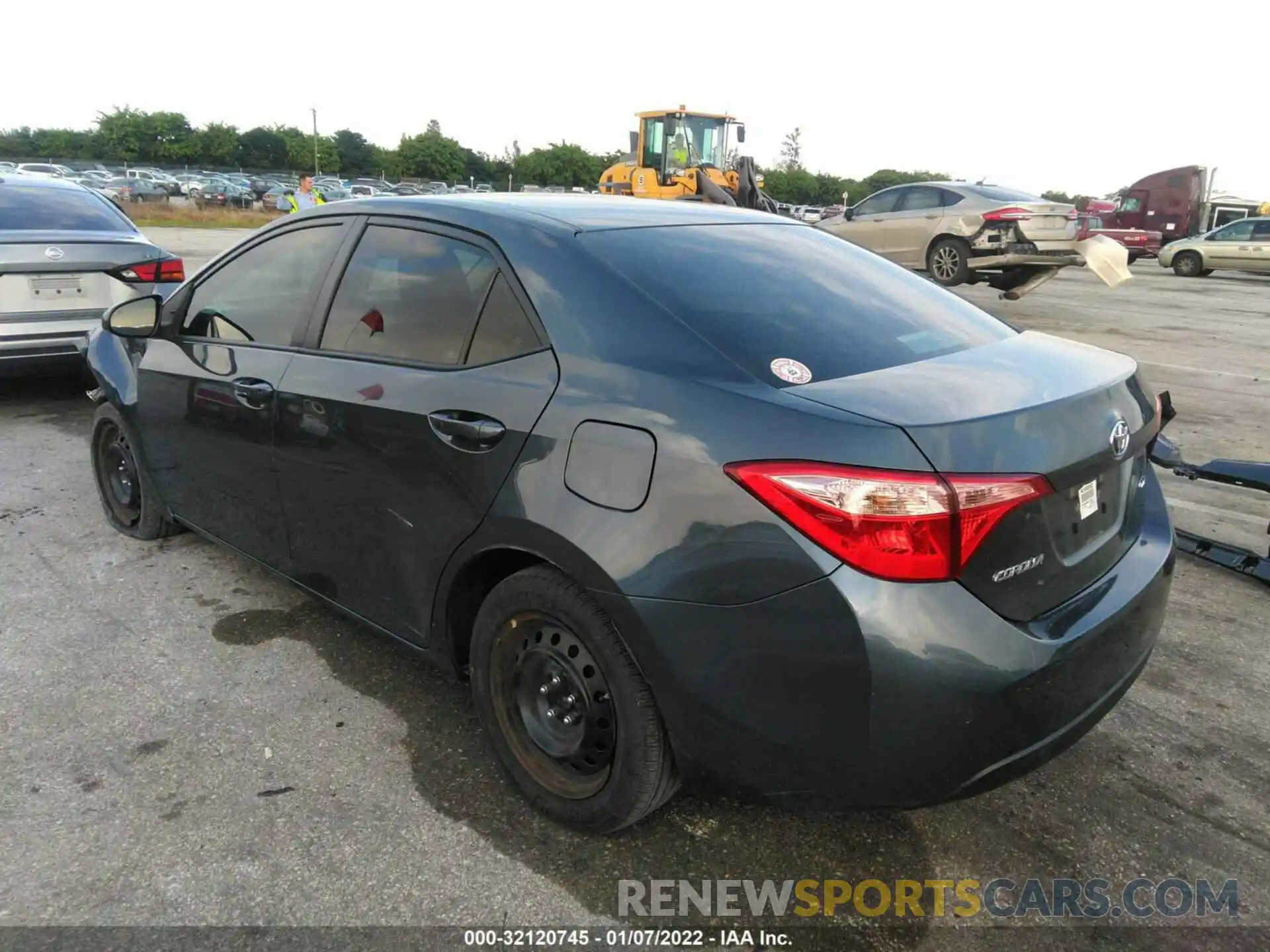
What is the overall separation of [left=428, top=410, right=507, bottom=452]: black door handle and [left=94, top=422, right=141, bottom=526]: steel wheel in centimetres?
247

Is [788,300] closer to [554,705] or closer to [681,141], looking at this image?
[554,705]

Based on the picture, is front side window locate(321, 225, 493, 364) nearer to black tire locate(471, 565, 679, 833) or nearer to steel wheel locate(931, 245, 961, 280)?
black tire locate(471, 565, 679, 833)

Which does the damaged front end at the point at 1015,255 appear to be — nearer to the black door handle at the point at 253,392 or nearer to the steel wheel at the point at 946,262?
the steel wheel at the point at 946,262

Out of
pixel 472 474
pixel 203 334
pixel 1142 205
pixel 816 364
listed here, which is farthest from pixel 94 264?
pixel 1142 205

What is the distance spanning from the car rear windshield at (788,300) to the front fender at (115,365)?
97.0 inches

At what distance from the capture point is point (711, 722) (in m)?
2.05

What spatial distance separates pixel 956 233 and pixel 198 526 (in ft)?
41.4

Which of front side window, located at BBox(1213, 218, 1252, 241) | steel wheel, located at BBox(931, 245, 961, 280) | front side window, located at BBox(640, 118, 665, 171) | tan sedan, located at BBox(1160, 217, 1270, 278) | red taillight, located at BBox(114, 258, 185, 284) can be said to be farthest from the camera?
front side window, located at BBox(1213, 218, 1252, 241)

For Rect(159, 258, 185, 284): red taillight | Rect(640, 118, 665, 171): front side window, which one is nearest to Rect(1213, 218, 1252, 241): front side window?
Rect(640, 118, 665, 171): front side window

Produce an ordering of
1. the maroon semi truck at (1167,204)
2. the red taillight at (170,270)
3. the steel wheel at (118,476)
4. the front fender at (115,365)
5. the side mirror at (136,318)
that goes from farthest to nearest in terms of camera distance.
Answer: the maroon semi truck at (1167,204) → the red taillight at (170,270) → the steel wheel at (118,476) → the front fender at (115,365) → the side mirror at (136,318)

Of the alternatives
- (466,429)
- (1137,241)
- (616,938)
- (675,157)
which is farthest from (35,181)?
(1137,241)

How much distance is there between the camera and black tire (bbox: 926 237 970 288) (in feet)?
45.2

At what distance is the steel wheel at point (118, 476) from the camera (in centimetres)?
433

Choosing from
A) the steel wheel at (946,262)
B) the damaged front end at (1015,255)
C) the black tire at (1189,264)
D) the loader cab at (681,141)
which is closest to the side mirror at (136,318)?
the damaged front end at (1015,255)
